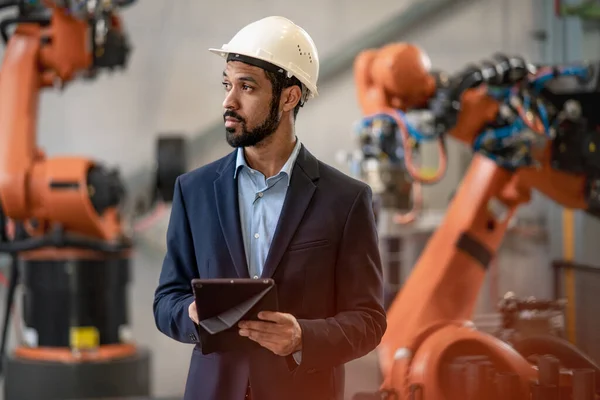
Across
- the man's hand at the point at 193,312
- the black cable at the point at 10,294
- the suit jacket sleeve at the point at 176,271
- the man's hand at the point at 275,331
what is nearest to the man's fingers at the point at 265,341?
the man's hand at the point at 275,331

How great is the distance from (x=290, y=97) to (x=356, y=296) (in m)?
0.43

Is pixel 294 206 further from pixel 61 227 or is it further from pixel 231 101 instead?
pixel 61 227

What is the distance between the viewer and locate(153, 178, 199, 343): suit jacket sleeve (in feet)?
6.63

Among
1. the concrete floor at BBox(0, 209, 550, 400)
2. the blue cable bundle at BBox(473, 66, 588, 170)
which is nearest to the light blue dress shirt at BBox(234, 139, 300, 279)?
the blue cable bundle at BBox(473, 66, 588, 170)

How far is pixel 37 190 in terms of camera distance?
4.73 metres

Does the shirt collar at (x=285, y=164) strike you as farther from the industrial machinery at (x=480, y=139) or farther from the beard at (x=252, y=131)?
the industrial machinery at (x=480, y=139)

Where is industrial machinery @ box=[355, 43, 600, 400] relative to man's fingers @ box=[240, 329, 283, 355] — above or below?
above

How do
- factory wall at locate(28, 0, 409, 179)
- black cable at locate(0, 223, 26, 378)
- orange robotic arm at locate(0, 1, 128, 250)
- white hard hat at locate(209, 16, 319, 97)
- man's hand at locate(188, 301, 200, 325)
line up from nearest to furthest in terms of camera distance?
man's hand at locate(188, 301, 200, 325), white hard hat at locate(209, 16, 319, 97), orange robotic arm at locate(0, 1, 128, 250), black cable at locate(0, 223, 26, 378), factory wall at locate(28, 0, 409, 179)

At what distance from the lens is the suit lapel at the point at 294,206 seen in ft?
6.41

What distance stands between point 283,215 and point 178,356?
191 inches

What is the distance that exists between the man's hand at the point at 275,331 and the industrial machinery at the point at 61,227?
3.07m

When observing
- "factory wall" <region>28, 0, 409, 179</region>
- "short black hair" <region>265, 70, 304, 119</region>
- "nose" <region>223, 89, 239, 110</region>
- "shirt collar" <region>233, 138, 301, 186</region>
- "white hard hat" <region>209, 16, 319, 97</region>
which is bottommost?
"shirt collar" <region>233, 138, 301, 186</region>

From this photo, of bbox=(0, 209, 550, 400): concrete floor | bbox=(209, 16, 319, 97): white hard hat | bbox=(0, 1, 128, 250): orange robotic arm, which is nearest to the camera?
bbox=(209, 16, 319, 97): white hard hat

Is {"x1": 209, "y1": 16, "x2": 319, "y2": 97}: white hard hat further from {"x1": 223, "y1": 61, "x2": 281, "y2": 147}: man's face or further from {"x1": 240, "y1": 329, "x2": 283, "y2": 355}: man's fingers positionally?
{"x1": 240, "y1": 329, "x2": 283, "y2": 355}: man's fingers
